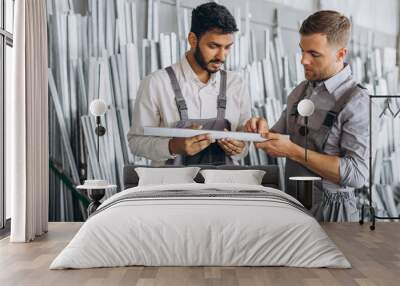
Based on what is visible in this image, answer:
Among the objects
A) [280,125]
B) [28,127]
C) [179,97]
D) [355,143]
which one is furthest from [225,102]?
[28,127]

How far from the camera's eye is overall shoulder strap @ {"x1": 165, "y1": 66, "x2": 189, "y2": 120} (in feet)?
25.0

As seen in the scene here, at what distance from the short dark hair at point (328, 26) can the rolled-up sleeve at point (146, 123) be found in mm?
1995

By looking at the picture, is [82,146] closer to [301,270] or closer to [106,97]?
[106,97]

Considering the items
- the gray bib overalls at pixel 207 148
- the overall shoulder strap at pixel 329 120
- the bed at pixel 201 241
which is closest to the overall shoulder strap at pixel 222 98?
the gray bib overalls at pixel 207 148

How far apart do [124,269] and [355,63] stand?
4.33 metres

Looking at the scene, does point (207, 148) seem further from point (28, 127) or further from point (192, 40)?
point (28, 127)

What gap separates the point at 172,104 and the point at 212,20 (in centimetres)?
116

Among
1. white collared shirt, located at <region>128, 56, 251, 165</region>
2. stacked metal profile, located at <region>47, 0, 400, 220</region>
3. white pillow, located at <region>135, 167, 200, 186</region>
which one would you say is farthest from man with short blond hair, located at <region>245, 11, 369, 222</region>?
white pillow, located at <region>135, 167, 200, 186</region>

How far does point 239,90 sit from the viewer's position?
7.85 m

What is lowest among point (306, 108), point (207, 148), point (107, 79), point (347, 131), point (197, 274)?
point (197, 274)

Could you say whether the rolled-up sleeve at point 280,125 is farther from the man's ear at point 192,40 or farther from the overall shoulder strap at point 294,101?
the man's ear at point 192,40

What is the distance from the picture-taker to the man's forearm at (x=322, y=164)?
7602 mm

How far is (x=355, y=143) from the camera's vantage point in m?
7.61

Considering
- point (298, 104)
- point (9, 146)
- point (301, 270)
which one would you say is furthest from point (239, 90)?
point (301, 270)
